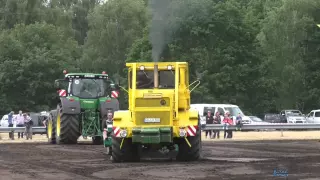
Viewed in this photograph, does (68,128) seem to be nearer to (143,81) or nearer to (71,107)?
(71,107)

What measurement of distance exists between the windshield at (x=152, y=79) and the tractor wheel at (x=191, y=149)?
5.21ft

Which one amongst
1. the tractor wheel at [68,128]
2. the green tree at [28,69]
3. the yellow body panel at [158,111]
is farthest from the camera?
the green tree at [28,69]

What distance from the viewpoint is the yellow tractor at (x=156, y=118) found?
21.0 metres

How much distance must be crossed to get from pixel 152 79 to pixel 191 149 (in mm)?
2260

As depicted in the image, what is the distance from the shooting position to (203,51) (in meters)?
71.5

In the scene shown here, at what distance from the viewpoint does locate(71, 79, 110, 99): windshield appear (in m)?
32.7

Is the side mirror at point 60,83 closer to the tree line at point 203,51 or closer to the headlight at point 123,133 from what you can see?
the headlight at point 123,133

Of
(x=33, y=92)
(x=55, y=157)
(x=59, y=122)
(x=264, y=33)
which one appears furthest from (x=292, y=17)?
(x=55, y=157)

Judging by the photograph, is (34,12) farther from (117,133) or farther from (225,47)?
(117,133)

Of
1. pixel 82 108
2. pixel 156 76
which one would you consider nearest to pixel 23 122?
pixel 82 108

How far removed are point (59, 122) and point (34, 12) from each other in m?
55.1

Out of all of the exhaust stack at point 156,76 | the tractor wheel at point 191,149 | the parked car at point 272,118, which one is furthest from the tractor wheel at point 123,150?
the parked car at point 272,118

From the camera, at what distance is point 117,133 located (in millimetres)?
21141

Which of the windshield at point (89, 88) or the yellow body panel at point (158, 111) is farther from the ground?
the windshield at point (89, 88)
